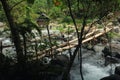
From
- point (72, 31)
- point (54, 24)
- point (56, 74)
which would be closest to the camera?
point (56, 74)

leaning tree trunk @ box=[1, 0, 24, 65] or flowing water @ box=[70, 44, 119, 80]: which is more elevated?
leaning tree trunk @ box=[1, 0, 24, 65]

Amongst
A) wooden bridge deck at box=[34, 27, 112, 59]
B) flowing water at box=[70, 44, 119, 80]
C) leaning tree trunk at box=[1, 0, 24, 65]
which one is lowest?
flowing water at box=[70, 44, 119, 80]

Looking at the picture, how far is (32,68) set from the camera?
9406 millimetres

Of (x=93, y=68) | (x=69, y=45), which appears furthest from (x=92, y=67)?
(x=69, y=45)

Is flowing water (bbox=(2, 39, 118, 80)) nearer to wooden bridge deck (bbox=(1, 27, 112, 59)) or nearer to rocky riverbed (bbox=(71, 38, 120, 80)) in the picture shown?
rocky riverbed (bbox=(71, 38, 120, 80))

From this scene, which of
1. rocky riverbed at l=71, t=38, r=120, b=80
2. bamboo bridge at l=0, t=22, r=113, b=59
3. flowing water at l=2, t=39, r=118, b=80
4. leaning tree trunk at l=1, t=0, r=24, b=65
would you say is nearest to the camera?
leaning tree trunk at l=1, t=0, r=24, b=65

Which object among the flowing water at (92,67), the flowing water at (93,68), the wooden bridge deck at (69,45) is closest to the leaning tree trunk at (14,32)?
the flowing water at (92,67)

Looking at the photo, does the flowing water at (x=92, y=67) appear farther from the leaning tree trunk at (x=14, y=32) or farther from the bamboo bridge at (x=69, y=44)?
the leaning tree trunk at (x=14, y=32)

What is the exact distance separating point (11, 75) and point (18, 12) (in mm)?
4165

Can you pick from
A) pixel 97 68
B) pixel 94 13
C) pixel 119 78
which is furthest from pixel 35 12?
pixel 119 78

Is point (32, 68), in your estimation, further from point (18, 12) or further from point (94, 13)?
point (18, 12)

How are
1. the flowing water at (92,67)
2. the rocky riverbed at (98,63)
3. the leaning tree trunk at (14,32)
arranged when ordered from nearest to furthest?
the leaning tree trunk at (14,32) < the flowing water at (92,67) < the rocky riverbed at (98,63)

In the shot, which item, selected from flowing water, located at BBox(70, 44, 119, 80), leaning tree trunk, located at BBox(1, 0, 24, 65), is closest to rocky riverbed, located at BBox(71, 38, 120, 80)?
flowing water, located at BBox(70, 44, 119, 80)

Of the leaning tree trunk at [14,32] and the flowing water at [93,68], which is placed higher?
the leaning tree trunk at [14,32]
